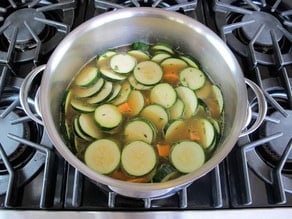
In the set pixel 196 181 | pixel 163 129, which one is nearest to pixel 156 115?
pixel 163 129

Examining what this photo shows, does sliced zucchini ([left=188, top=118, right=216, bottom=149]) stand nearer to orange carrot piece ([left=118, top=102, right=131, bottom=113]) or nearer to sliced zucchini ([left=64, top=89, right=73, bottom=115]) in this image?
orange carrot piece ([left=118, top=102, right=131, bottom=113])

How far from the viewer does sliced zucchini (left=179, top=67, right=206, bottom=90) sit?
0.77 meters

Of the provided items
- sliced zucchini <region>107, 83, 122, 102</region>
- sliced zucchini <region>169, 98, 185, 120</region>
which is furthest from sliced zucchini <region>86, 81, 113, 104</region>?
sliced zucchini <region>169, 98, 185, 120</region>

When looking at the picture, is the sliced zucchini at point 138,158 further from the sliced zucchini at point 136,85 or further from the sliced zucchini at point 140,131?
the sliced zucchini at point 136,85

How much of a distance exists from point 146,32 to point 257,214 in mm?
370

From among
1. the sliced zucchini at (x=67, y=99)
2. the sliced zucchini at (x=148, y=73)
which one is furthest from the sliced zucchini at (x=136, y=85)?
the sliced zucchini at (x=67, y=99)

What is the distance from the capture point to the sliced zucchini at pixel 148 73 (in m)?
0.77

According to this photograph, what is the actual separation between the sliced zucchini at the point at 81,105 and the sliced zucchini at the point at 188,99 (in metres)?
0.16

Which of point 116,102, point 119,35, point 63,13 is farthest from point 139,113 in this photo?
point 63,13

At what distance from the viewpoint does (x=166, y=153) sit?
69 centimetres

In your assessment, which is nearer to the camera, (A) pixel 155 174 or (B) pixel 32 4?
(A) pixel 155 174

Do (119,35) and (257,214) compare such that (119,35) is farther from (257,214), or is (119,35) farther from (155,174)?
(257,214)

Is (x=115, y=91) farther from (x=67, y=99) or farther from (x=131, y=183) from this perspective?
(x=131, y=183)

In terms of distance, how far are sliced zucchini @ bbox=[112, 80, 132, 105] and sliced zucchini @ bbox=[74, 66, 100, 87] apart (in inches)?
2.0
